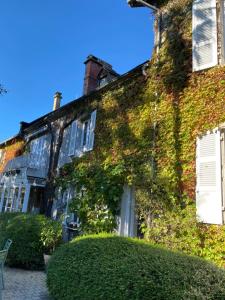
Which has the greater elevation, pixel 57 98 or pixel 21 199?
pixel 57 98

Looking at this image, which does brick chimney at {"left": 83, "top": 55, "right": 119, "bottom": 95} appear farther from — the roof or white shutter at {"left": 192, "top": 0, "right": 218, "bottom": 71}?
white shutter at {"left": 192, "top": 0, "right": 218, "bottom": 71}

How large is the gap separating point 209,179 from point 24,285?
188 inches

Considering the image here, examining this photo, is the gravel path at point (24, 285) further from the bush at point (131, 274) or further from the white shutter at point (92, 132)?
the white shutter at point (92, 132)

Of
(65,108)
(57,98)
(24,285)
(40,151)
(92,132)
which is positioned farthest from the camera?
(57,98)

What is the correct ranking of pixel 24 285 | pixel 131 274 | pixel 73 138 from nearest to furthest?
pixel 131 274 → pixel 24 285 → pixel 73 138

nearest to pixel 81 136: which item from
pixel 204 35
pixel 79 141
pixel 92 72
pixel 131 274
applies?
pixel 79 141

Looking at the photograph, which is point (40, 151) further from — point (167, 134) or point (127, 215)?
point (167, 134)

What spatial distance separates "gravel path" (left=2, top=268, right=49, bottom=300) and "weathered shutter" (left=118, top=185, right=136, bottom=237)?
2.50m

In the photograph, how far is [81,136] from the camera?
12195 millimetres

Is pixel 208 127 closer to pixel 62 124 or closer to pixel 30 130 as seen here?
pixel 62 124

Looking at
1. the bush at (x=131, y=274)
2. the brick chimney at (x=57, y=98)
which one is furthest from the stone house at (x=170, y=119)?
the brick chimney at (x=57, y=98)

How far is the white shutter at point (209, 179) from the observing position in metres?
6.30

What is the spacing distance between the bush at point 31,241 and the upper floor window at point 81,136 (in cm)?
328

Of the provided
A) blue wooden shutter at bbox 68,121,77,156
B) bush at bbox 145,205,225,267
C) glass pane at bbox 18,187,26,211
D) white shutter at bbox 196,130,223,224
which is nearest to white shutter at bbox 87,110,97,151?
blue wooden shutter at bbox 68,121,77,156
